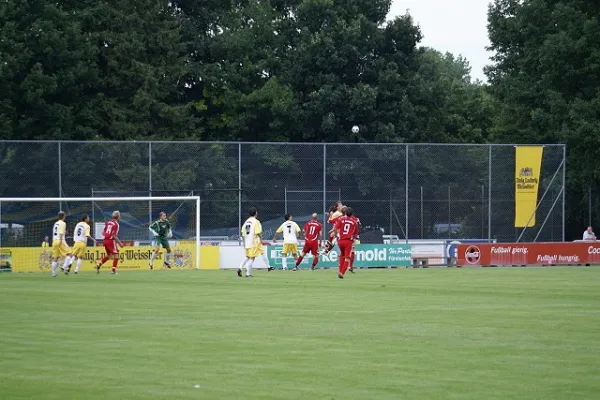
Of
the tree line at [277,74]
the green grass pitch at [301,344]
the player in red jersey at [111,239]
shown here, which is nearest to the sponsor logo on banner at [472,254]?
the tree line at [277,74]

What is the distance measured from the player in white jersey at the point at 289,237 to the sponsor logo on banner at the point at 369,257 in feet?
5.66

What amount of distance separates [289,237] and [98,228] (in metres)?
7.19

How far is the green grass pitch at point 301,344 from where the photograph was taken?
37.3 ft

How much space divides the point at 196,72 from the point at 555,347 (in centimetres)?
5428

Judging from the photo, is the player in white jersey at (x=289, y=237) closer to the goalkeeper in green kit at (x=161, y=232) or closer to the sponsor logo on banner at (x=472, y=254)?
the goalkeeper in green kit at (x=161, y=232)

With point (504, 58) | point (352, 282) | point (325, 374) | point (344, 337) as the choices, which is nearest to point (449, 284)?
point (352, 282)

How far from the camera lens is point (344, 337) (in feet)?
51.6

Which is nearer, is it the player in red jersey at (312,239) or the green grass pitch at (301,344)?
the green grass pitch at (301,344)

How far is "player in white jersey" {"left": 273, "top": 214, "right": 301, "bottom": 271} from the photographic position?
1613 inches

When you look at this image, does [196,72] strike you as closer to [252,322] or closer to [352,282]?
[352,282]

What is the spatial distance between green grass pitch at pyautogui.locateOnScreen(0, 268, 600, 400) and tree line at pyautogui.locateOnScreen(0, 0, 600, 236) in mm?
34077

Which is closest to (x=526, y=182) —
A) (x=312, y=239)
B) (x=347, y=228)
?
(x=312, y=239)

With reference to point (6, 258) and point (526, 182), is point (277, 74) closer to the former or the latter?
point (526, 182)

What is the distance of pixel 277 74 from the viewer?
6831 centimetres
